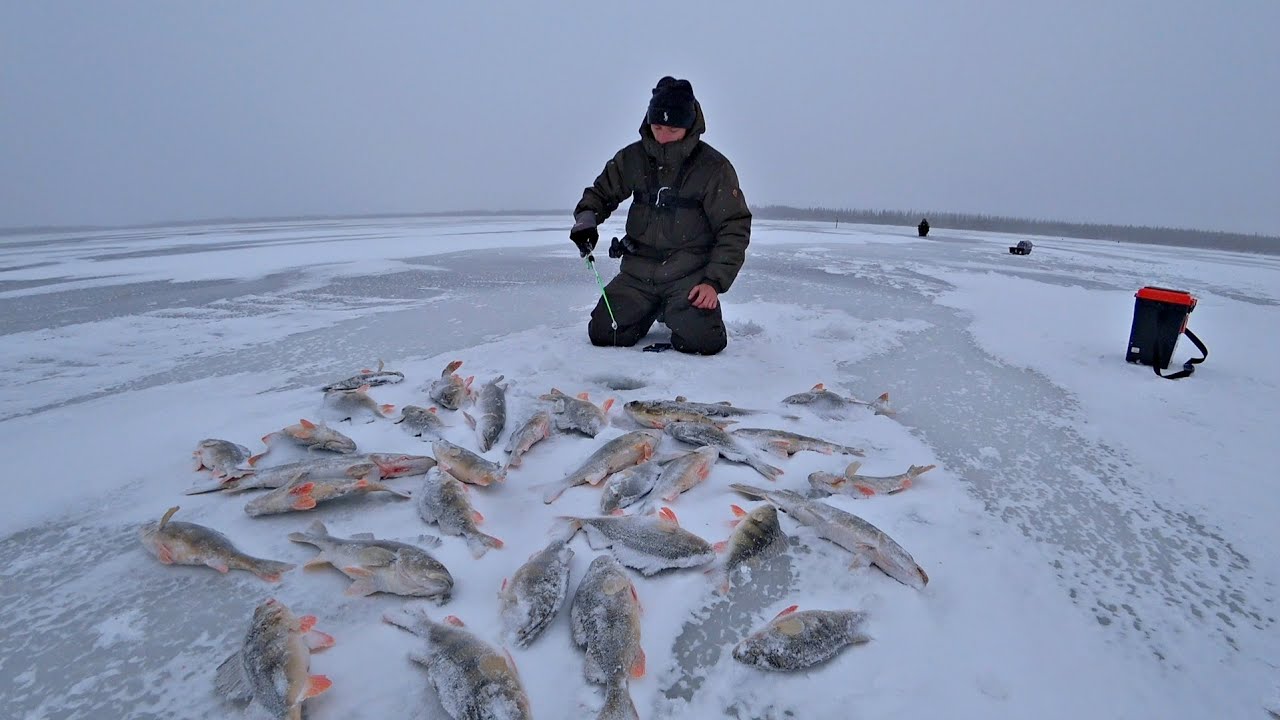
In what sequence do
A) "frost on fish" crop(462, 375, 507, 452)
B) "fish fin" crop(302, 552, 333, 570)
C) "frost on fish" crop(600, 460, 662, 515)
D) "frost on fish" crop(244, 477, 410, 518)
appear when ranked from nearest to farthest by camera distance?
"fish fin" crop(302, 552, 333, 570) → "frost on fish" crop(244, 477, 410, 518) → "frost on fish" crop(600, 460, 662, 515) → "frost on fish" crop(462, 375, 507, 452)

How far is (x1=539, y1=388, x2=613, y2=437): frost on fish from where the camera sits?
3471 millimetres

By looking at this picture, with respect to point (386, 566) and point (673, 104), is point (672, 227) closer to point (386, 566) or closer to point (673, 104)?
point (673, 104)

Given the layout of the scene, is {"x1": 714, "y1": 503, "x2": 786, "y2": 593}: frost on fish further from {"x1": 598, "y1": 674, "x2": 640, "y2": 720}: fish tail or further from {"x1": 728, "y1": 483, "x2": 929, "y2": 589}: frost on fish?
{"x1": 598, "y1": 674, "x2": 640, "y2": 720}: fish tail

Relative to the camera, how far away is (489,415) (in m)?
3.55

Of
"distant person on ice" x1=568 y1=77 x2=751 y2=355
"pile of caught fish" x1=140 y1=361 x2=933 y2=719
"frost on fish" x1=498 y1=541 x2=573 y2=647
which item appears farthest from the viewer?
"distant person on ice" x1=568 y1=77 x2=751 y2=355

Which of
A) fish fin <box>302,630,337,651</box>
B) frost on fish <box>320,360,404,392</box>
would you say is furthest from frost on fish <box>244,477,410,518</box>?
frost on fish <box>320,360,404,392</box>

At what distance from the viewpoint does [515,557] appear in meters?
2.35

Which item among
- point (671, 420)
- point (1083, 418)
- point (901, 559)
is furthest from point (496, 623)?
point (1083, 418)

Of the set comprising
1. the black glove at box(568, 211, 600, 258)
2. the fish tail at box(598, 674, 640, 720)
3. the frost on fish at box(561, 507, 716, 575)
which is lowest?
the fish tail at box(598, 674, 640, 720)

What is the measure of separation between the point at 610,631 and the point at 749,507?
1046mm

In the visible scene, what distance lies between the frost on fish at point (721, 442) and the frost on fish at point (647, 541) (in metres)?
0.70

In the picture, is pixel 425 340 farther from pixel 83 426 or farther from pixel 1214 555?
pixel 1214 555

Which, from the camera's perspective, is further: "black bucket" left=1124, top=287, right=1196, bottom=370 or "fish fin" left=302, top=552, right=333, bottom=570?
"black bucket" left=1124, top=287, right=1196, bottom=370

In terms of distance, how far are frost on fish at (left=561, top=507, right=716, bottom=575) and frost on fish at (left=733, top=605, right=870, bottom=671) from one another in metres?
0.41
